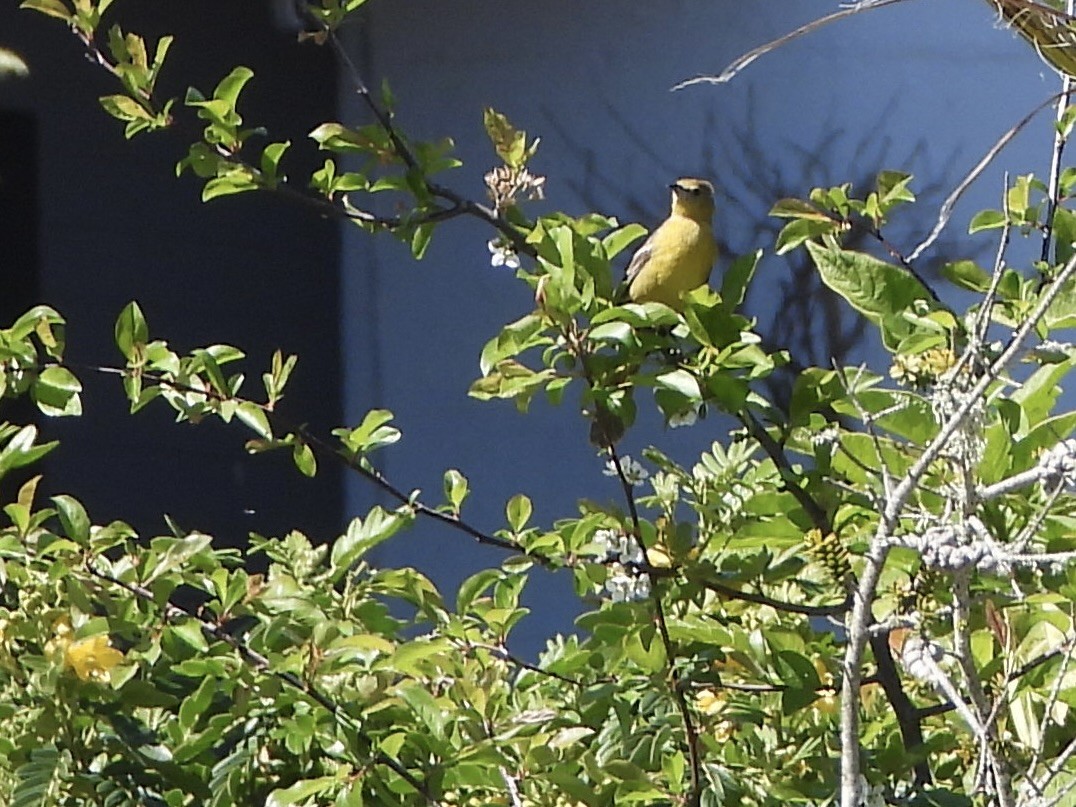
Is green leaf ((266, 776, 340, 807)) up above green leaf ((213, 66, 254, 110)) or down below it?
below

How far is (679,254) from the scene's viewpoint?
7.81 feet

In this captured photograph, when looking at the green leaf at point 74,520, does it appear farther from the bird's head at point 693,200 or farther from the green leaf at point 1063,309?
the bird's head at point 693,200

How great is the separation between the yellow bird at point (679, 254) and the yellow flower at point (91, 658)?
2.44ft

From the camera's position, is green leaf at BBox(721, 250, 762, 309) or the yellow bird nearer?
green leaf at BBox(721, 250, 762, 309)

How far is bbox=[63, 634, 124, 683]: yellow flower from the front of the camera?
4.96 feet

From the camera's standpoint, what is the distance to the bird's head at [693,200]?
286cm

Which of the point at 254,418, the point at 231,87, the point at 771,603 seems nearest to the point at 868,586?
the point at 771,603

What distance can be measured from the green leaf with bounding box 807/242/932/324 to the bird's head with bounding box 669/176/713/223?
→ 1442 millimetres

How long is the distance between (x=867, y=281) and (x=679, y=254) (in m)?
1.02

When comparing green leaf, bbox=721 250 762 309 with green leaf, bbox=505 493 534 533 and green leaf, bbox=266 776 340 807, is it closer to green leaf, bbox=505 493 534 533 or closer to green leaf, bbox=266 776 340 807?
green leaf, bbox=505 493 534 533

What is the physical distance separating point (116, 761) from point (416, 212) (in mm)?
619

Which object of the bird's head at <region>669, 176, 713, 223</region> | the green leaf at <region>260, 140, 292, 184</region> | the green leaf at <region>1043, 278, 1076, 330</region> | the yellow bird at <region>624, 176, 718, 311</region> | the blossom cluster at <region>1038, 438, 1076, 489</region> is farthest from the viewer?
the bird's head at <region>669, 176, 713, 223</region>

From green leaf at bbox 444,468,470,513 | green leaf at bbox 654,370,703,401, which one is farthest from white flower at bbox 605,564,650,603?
green leaf at bbox 444,468,470,513

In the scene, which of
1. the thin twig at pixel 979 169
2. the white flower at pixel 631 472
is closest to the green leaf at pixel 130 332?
the white flower at pixel 631 472
